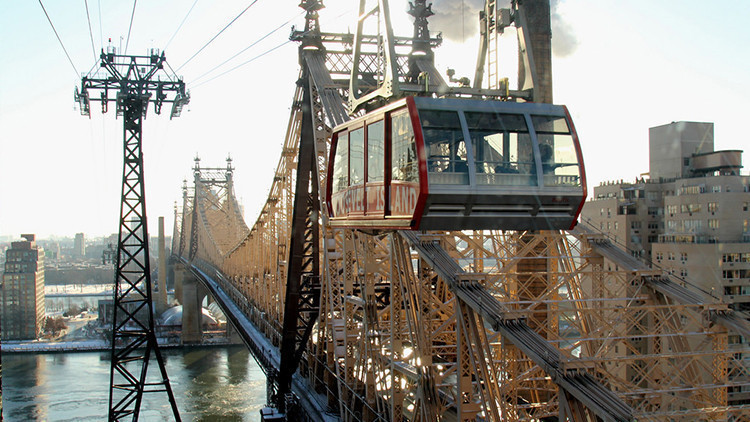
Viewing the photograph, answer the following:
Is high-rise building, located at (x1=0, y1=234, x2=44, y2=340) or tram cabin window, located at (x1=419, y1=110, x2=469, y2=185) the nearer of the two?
tram cabin window, located at (x1=419, y1=110, x2=469, y2=185)

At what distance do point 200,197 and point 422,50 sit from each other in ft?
208

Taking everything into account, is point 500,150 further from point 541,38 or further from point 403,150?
point 541,38

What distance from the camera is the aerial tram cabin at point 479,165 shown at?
10.2 meters

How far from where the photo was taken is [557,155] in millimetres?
10594

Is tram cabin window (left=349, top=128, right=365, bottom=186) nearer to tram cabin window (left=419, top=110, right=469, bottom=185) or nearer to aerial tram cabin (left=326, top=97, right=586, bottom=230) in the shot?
aerial tram cabin (left=326, top=97, right=586, bottom=230)

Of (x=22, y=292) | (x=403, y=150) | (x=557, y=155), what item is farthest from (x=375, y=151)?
(x=22, y=292)

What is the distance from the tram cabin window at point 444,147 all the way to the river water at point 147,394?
37.4m

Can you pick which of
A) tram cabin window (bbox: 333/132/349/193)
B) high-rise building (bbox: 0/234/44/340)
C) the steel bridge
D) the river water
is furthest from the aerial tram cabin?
high-rise building (bbox: 0/234/44/340)

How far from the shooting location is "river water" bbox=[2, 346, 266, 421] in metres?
45.7

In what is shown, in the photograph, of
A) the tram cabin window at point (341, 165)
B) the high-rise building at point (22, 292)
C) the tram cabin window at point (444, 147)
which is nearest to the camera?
the tram cabin window at point (444, 147)

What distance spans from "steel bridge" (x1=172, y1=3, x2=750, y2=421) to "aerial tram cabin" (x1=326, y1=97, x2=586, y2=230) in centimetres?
95

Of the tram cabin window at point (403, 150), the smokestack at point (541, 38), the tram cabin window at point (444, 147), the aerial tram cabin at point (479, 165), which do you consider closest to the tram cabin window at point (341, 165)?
the aerial tram cabin at point (479, 165)

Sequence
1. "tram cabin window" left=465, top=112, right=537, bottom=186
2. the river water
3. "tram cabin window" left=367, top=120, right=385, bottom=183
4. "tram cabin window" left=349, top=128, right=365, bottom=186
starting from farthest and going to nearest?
the river water, "tram cabin window" left=349, top=128, right=365, bottom=186, "tram cabin window" left=367, top=120, right=385, bottom=183, "tram cabin window" left=465, top=112, right=537, bottom=186

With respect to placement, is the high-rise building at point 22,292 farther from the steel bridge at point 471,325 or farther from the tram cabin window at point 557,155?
the tram cabin window at point 557,155
